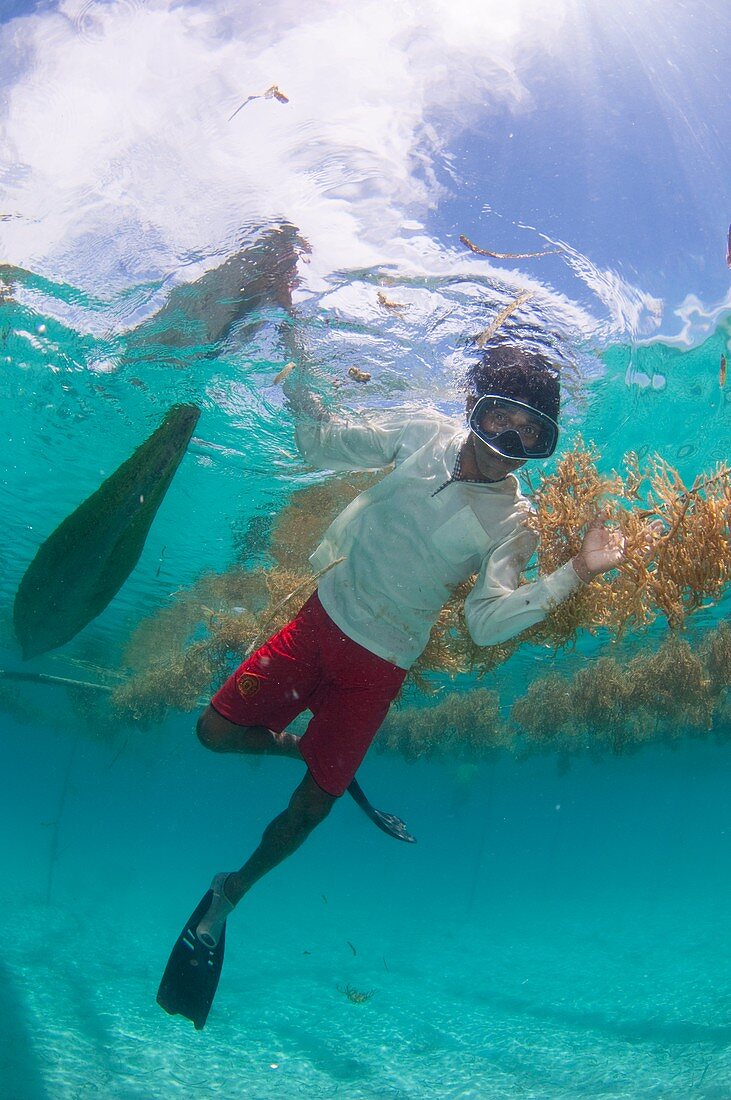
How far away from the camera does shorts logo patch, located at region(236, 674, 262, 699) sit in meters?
4.83

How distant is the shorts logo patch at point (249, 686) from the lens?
15.9 ft

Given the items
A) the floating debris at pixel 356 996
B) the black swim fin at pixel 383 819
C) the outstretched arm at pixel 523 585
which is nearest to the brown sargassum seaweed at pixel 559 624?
the outstretched arm at pixel 523 585

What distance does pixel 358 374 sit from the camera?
28.3 feet

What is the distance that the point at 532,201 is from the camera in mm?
6004

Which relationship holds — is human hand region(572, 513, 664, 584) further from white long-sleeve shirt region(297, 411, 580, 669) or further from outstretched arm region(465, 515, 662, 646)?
white long-sleeve shirt region(297, 411, 580, 669)

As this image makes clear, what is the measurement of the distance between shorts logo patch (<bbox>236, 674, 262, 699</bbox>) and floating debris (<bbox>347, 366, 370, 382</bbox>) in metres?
5.24

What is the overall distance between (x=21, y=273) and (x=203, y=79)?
3.91 meters

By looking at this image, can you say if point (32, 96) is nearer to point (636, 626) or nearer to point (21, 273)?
point (21, 273)

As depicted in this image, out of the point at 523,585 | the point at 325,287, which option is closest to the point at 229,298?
the point at 325,287

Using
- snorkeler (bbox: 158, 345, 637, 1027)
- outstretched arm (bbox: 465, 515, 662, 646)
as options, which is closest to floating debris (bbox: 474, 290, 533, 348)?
snorkeler (bbox: 158, 345, 637, 1027)

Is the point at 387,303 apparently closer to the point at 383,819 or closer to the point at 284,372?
the point at 284,372

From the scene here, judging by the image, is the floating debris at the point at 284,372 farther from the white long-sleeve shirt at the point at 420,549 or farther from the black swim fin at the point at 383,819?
the black swim fin at the point at 383,819

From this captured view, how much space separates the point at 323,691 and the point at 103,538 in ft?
12.2

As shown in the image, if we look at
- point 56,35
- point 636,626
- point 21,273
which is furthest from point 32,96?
point 636,626
